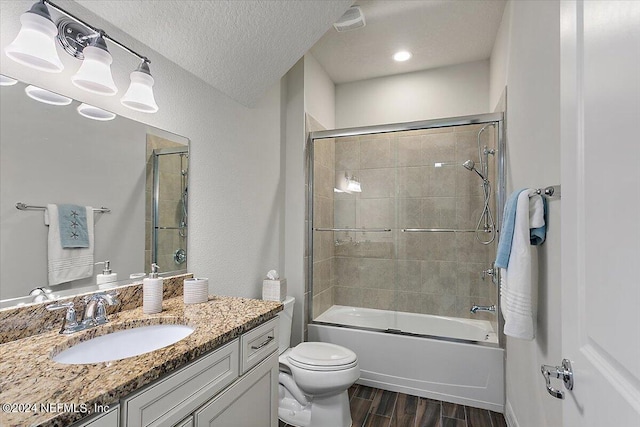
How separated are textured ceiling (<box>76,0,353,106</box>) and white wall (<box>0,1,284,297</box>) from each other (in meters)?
0.06

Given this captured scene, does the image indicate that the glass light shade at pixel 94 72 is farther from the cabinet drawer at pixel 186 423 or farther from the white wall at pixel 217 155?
the cabinet drawer at pixel 186 423

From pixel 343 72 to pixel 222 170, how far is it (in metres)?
1.93

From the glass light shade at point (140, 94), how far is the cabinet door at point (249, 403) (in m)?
1.22

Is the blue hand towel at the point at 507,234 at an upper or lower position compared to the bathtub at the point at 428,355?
upper

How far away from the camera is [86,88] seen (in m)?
1.24

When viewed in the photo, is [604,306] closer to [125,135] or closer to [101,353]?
[101,353]

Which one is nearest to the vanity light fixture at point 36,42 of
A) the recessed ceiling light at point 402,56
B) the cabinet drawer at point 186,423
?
the cabinet drawer at point 186,423

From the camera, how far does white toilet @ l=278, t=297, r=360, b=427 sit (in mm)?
1902

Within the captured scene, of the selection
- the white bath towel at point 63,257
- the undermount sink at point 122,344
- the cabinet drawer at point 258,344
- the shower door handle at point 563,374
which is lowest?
the cabinet drawer at point 258,344

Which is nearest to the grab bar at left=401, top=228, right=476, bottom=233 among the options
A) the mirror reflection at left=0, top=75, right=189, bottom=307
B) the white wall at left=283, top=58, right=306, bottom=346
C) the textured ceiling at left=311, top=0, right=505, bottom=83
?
the white wall at left=283, top=58, right=306, bottom=346

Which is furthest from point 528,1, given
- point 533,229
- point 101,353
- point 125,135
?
point 101,353

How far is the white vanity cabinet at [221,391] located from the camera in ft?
2.78

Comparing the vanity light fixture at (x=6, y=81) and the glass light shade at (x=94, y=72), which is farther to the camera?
the glass light shade at (x=94, y=72)

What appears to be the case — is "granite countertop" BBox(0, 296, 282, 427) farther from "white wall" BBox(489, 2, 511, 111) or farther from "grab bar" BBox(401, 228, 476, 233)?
"white wall" BBox(489, 2, 511, 111)
